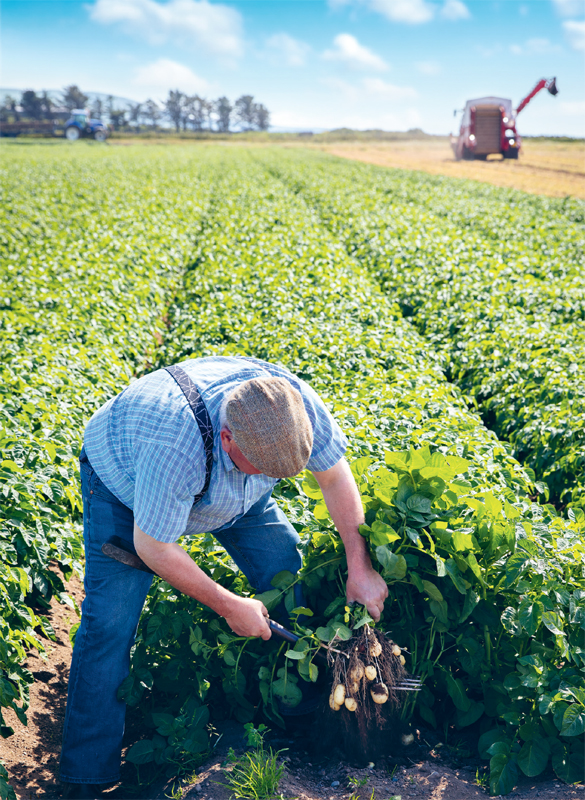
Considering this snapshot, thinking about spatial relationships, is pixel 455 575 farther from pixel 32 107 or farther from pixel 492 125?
pixel 32 107

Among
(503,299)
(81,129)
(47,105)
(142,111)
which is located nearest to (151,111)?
(142,111)

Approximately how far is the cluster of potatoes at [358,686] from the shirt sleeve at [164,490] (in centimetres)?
87

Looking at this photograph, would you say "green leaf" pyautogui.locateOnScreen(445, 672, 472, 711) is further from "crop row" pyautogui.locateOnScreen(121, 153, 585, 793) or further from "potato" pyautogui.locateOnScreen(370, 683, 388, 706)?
"potato" pyautogui.locateOnScreen(370, 683, 388, 706)

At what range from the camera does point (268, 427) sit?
199 centimetres

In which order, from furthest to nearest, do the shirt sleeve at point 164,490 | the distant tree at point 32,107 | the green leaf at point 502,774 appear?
1. the distant tree at point 32,107
2. the green leaf at point 502,774
3. the shirt sleeve at point 164,490

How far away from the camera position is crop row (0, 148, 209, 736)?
313 centimetres

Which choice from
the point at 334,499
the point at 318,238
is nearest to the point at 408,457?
the point at 334,499

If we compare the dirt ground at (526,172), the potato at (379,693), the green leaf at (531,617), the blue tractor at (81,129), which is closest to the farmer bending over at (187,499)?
the potato at (379,693)

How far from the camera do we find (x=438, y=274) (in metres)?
8.40

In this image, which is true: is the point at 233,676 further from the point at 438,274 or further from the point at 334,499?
the point at 438,274

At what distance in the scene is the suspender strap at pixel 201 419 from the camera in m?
2.18

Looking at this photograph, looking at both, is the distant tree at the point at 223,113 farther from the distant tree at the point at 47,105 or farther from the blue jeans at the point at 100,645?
the blue jeans at the point at 100,645

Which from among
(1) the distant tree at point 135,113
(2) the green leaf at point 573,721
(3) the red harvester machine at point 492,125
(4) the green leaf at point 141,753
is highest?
(1) the distant tree at point 135,113

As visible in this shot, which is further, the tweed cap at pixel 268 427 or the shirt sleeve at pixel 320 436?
the shirt sleeve at pixel 320 436
